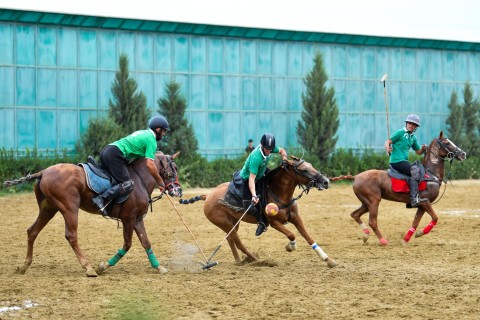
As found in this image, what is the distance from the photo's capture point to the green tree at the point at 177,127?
3531 centimetres

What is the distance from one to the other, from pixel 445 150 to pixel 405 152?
866 millimetres

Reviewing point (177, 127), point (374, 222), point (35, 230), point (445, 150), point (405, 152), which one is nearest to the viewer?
point (35, 230)

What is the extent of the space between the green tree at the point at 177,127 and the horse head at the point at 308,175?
2109 centimetres

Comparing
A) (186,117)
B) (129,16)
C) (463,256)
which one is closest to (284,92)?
(186,117)

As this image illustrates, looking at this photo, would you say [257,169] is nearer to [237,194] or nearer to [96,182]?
[237,194]

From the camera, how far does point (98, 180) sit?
45.5 ft

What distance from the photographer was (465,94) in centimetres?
4422

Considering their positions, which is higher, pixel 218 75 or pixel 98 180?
pixel 218 75

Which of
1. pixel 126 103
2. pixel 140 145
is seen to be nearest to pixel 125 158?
pixel 140 145

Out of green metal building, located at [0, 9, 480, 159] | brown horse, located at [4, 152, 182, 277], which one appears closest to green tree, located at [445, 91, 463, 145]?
green metal building, located at [0, 9, 480, 159]

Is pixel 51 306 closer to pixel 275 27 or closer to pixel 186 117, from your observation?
pixel 186 117

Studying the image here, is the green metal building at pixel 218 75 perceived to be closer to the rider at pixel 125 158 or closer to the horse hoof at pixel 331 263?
the rider at pixel 125 158

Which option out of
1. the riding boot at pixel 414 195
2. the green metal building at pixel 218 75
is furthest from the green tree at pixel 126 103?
the riding boot at pixel 414 195

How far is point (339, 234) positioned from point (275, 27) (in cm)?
2165
